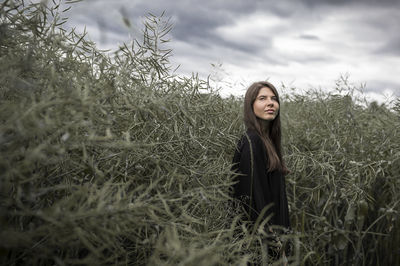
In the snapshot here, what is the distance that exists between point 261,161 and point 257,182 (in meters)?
0.17

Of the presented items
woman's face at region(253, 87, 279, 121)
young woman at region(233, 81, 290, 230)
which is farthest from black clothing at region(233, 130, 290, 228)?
woman's face at region(253, 87, 279, 121)

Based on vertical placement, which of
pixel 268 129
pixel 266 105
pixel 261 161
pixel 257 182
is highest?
pixel 266 105

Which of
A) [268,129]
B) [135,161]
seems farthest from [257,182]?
[135,161]

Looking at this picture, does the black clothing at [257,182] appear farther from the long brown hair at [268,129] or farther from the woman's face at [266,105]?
the woman's face at [266,105]

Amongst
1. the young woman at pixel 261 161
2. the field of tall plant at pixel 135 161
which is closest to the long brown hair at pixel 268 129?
the young woman at pixel 261 161

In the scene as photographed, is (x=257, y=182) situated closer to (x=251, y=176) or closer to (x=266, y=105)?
(x=251, y=176)

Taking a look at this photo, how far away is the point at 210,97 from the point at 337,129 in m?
1.75

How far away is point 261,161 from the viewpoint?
8.28ft

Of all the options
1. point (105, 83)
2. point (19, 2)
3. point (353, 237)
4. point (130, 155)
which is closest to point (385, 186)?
point (353, 237)

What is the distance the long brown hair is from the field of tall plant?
174mm

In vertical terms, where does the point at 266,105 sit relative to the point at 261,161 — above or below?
above

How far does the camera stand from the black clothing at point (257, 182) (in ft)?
7.89

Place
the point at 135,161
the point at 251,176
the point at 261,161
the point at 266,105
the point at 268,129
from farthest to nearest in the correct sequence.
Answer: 1. the point at 268,129
2. the point at 266,105
3. the point at 261,161
4. the point at 251,176
5. the point at 135,161

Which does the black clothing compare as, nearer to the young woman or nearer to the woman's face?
the young woman
